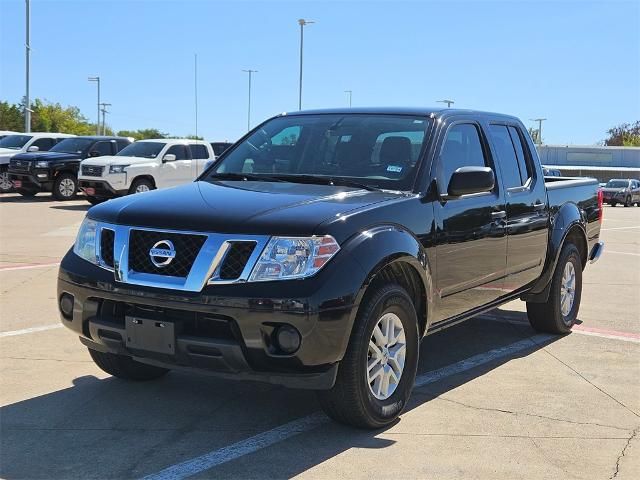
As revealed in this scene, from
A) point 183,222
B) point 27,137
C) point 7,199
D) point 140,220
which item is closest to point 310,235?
point 183,222

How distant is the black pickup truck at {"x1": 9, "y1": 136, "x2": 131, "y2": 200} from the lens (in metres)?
20.8

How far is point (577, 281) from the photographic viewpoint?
704 centimetres

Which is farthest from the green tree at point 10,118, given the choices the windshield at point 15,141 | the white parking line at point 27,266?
the white parking line at point 27,266

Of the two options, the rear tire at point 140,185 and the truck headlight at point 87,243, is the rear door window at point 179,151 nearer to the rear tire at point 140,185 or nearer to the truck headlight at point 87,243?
the rear tire at point 140,185

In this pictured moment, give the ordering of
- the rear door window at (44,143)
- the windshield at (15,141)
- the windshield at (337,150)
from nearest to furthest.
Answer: the windshield at (337,150), the rear door window at (44,143), the windshield at (15,141)

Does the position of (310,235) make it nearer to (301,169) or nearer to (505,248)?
(301,169)

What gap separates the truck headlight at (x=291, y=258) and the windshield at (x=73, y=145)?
19.1 meters

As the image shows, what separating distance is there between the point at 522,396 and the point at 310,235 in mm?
2091

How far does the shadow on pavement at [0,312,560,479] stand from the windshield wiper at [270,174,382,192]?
4.42 ft

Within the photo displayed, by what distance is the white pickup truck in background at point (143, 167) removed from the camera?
18.6 metres

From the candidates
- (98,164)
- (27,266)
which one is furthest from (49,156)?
(27,266)

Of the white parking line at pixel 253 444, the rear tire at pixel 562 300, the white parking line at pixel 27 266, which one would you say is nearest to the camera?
the white parking line at pixel 253 444

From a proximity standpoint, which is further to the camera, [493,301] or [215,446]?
[493,301]

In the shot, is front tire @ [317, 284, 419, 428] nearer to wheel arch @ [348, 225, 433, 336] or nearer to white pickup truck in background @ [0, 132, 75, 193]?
wheel arch @ [348, 225, 433, 336]
